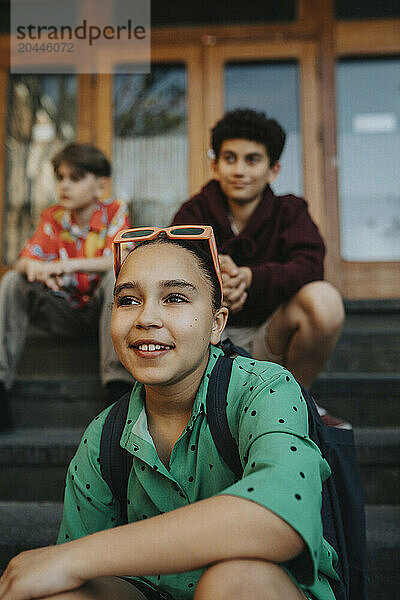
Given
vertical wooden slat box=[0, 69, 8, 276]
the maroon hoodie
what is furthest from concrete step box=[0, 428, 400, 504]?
vertical wooden slat box=[0, 69, 8, 276]

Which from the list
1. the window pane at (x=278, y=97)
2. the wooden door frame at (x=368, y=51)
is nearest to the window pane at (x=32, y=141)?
the window pane at (x=278, y=97)

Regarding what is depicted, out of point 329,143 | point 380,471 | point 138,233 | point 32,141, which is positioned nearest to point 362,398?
point 380,471

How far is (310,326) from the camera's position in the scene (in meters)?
1.82

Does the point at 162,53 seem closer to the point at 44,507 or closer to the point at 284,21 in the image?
the point at 284,21

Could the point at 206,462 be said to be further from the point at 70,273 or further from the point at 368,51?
the point at 368,51

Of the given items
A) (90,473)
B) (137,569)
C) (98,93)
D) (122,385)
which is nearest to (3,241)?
(98,93)

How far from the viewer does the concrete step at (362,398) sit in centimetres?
204

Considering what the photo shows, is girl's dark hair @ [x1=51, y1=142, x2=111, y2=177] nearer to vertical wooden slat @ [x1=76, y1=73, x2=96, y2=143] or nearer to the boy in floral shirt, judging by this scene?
the boy in floral shirt

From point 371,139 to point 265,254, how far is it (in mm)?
2174

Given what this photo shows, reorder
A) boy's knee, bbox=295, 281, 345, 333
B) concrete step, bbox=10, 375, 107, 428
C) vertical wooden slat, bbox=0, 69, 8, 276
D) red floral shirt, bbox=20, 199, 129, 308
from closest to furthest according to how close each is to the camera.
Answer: boy's knee, bbox=295, 281, 345, 333
concrete step, bbox=10, 375, 107, 428
red floral shirt, bbox=20, 199, 129, 308
vertical wooden slat, bbox=0, 69, 8, 276

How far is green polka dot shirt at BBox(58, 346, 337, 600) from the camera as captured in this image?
0.82 meters

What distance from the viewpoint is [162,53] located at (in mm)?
3889

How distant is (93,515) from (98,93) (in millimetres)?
3397

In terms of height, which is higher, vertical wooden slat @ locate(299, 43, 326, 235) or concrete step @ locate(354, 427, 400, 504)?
vertical wooden slat @ locate(299, 43, 326, 235)
